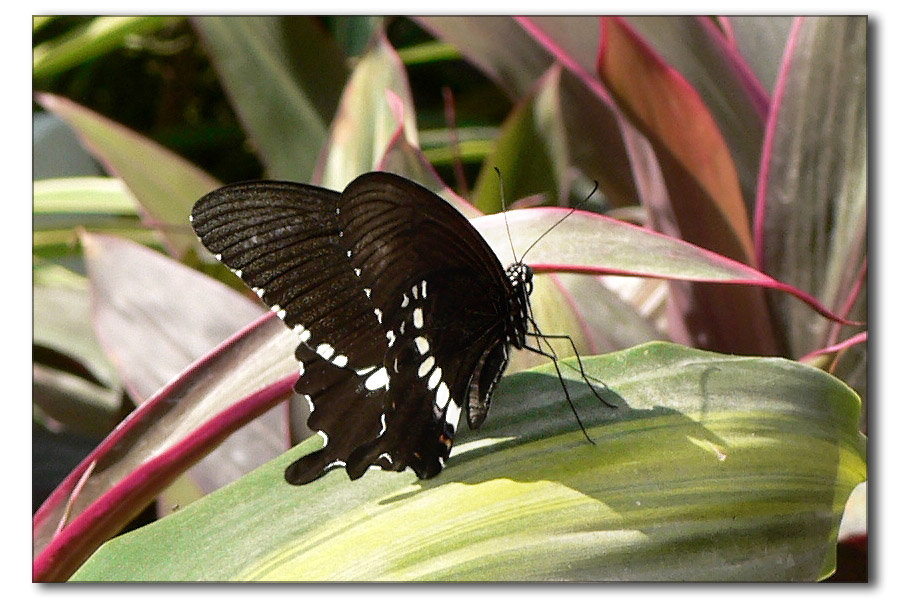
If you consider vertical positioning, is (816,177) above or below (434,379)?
above

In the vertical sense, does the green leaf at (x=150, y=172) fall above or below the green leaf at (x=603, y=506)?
above

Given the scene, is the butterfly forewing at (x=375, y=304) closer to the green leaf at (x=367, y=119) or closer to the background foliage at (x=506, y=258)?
the background foliage at (x=506, y=258)

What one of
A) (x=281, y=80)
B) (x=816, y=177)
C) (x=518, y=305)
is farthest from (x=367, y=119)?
(x=816, y=177)

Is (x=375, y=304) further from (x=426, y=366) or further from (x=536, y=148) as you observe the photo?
(x=536, y=148)

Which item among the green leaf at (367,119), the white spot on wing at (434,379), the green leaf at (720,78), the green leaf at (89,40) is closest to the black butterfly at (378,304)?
the white spot on wing at (434,379)

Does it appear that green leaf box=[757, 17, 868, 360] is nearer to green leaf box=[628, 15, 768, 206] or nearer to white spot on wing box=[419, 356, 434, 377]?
green leaf box=[628, 15, 768, 206]

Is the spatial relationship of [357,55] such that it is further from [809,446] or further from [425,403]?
[809,446]

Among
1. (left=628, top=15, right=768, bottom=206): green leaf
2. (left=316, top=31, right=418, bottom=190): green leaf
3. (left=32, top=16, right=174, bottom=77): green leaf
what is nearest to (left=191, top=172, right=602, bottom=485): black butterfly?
(left=316, top=31, right=418, bottom=190): green leaf
